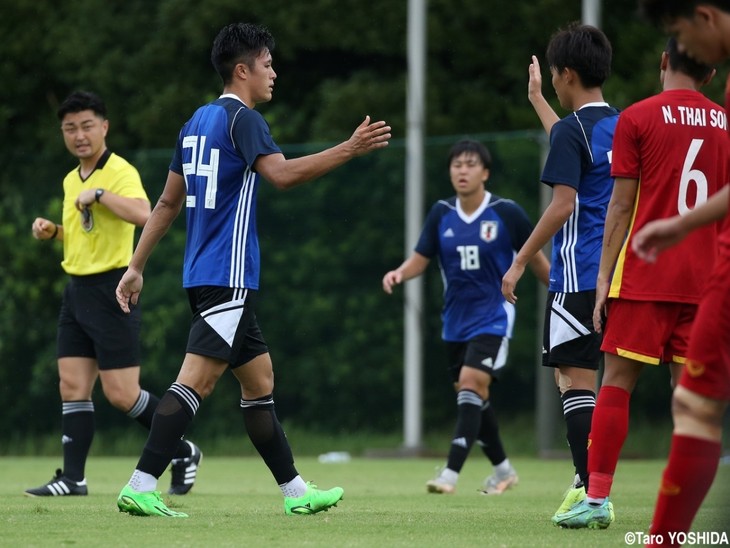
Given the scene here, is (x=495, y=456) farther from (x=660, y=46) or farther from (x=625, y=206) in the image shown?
(x=660, y=46)

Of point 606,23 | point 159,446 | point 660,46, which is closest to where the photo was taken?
point 159,446

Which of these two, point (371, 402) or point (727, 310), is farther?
point (371, 402)

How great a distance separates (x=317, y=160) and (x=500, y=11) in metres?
13.3

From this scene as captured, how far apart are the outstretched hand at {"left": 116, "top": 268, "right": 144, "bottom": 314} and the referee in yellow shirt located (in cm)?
159

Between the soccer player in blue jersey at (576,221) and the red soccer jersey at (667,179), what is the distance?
2.00ft

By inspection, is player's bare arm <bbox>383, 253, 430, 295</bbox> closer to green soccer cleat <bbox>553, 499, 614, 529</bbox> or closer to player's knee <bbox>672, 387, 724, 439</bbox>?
green soccer cleat <bbox>553, 499, 614, 529</bbox>

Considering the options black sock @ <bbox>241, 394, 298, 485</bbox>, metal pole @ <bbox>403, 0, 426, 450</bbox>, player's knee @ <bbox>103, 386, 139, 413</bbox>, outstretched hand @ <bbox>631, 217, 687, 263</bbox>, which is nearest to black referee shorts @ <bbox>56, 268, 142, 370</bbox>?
A: player's knee @ <bbox>103, 386, 139, 413</bbox>

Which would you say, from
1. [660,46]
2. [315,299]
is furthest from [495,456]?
[660,46]

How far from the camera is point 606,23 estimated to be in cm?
1822

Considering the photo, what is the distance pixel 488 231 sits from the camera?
376 inches

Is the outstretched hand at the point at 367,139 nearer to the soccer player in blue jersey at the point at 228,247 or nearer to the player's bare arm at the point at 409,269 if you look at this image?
the soccer player in blue jersey at the point at 228,247

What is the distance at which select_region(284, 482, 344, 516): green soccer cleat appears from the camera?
21.0ft

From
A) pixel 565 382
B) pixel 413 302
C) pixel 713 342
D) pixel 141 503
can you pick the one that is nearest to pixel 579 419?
pixel 565 382

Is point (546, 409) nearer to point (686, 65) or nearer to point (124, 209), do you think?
point (124, 209)
